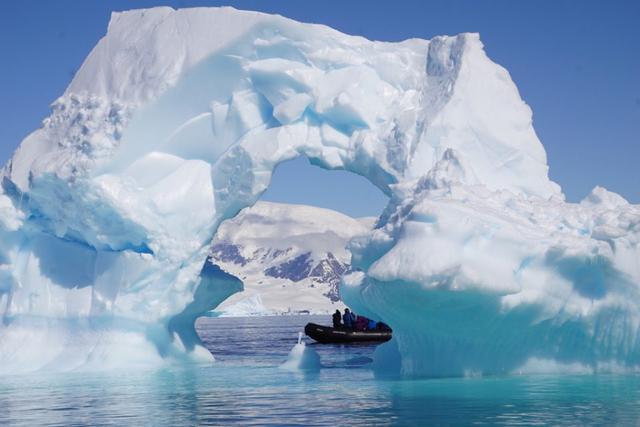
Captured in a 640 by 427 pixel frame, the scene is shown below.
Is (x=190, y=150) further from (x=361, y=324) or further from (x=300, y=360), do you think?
(x=361, y=324)

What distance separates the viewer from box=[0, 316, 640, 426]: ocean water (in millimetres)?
11773

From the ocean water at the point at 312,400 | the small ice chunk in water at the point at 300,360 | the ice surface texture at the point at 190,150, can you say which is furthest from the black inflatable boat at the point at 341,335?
the ocean water at the point at 312,400

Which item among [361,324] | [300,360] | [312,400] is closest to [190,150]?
[300,360]

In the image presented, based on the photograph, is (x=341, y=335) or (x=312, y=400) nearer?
(x=312, y=400)

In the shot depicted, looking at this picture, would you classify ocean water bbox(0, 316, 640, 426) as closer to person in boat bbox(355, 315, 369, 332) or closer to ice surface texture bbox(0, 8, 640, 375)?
ice surface texture bbox(0, 8, 640, 375)

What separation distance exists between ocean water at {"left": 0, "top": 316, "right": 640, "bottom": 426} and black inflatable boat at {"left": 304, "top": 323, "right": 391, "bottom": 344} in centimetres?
1678

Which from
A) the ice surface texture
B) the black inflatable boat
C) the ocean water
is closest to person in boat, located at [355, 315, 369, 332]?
the black inflatable boat

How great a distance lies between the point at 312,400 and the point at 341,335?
22.3 meters

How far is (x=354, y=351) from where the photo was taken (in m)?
30.8

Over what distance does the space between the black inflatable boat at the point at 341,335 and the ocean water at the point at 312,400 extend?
1678 centimetres

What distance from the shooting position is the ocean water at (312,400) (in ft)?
38.6

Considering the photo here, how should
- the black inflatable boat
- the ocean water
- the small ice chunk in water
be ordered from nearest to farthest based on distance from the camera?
the ocean water
the small ice chunk in water
the black inflatable boat

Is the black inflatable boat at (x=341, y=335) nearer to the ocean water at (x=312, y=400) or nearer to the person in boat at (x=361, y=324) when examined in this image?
the person in boat at (x=361, y=324)

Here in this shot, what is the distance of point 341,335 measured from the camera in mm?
36219
